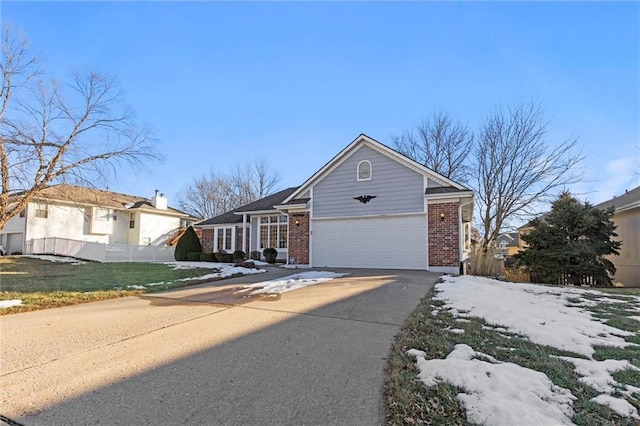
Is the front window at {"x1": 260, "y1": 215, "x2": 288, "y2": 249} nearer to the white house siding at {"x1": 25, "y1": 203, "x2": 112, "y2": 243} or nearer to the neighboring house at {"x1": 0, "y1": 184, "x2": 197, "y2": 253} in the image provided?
the neighboring house at {"x1": 0, "y1": 184, "x2": 197, "y2": 253}

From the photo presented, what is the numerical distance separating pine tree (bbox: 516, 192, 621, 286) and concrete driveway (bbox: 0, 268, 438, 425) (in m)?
9.16

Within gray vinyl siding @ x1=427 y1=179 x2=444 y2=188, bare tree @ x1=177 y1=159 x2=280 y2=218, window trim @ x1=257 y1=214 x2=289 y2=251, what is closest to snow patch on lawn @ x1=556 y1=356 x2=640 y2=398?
gray vinyl siding @ x1=427 y1=179 x2=444 y2=188

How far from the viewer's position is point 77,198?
1445 centimetres

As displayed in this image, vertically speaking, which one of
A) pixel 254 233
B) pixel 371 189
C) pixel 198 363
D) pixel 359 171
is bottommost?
pixel 198 363

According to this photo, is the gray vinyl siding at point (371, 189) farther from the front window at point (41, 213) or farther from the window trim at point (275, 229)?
the front window at point (41, 213)

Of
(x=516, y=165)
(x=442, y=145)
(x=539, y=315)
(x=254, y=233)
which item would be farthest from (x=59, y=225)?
(x=516, y=165)

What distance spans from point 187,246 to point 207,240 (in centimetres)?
152

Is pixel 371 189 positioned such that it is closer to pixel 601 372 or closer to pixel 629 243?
pixel 601 372

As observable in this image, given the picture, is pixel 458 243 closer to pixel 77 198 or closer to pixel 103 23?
pixel 103 23

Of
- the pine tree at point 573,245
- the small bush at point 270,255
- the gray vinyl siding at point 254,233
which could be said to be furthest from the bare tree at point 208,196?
the pine tree at point 573,245

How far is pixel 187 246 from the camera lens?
19625mm

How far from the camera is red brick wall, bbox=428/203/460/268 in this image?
12.1 meters

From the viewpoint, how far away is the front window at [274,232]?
1761 centimetres

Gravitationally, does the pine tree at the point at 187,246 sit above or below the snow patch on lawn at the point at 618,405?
above
